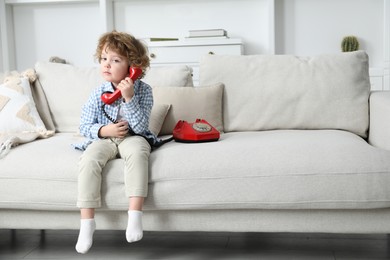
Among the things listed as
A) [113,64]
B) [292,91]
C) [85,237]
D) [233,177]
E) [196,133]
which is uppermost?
[113,64]

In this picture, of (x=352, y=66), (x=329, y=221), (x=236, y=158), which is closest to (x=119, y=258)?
(x=236, y=158)

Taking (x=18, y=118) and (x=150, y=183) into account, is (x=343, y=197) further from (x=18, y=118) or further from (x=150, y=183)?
(x=18, y=118)

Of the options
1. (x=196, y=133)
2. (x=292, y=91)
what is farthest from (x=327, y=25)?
(x=196, y=133)

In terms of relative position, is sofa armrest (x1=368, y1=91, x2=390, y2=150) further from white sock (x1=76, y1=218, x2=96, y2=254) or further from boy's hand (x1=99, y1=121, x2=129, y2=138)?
white sock (x1=76, y1=218, x2=96, y2=254)

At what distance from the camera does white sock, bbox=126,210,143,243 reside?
1.84 m

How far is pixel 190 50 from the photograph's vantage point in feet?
13.2

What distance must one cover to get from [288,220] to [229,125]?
2.50 feet

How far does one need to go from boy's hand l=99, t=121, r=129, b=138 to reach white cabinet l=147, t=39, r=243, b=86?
1945 mm

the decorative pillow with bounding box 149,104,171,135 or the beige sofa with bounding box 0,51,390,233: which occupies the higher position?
the decorative pillow with bounding box 149,104,171,135

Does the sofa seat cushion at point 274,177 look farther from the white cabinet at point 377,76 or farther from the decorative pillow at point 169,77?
the white cabinet at point 377,76

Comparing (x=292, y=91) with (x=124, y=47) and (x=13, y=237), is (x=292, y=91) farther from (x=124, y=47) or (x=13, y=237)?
(x=13, y=237)

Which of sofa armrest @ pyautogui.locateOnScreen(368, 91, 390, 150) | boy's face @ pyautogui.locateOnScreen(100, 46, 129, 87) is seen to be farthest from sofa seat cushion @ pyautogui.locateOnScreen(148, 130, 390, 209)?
Result: boy's face @ pyautogui.locateOnScreen(100, 46, 129, 87)

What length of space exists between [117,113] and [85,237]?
1.75ft

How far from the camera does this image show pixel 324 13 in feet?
14.0
